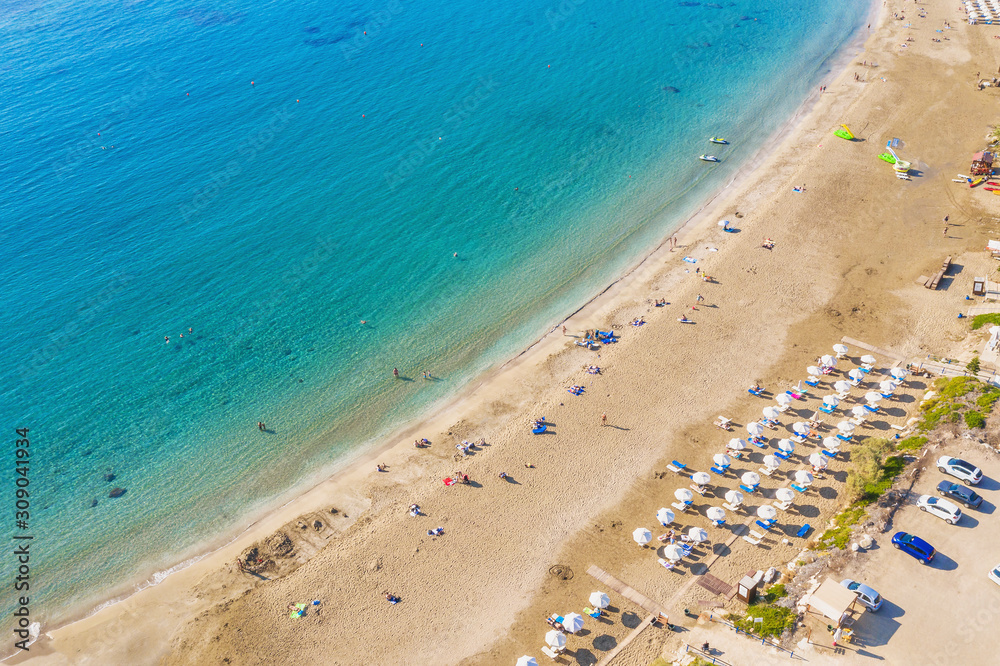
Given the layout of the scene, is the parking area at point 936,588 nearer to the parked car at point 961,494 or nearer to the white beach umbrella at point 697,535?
the parked car at point 961,494

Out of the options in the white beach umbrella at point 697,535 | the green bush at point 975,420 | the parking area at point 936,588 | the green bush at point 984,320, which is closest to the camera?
the parking area at point 936,588

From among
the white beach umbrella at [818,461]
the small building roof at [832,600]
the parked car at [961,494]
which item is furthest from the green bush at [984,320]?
the small building roof at [832,600]

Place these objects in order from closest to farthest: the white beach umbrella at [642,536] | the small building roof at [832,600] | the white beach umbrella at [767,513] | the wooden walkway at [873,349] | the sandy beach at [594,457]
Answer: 1. the small building roof at [832,600]
2. the sandy beach at [594,457]
3. the white beach umbrella at [642,536]
4. the white beach umbrella at [767,513]
5. the wooden walkway at [873,349]

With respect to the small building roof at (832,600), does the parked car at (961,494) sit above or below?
above

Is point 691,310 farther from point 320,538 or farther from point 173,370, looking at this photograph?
point 173,370

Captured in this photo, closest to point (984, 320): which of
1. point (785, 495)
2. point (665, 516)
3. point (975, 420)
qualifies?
point (975, 420)

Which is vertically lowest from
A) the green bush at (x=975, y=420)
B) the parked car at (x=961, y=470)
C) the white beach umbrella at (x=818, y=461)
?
the white beach umbrella at (x=818, y=461)

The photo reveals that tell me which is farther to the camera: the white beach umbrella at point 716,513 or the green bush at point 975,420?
the green bush at point 975,420

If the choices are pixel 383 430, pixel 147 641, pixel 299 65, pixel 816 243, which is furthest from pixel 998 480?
pixel 299 65
